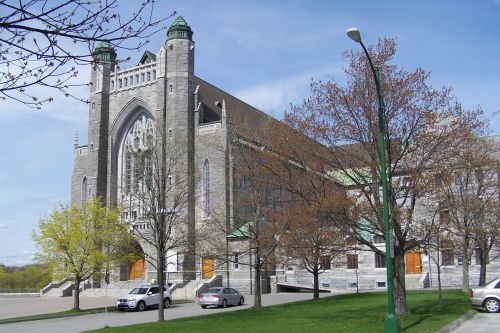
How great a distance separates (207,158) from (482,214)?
25.0 metres

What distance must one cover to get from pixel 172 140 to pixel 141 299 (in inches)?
636

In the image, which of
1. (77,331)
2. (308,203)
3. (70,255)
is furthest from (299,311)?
(70,255)

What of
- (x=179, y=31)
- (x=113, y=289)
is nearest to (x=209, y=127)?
(x=179, y=31)

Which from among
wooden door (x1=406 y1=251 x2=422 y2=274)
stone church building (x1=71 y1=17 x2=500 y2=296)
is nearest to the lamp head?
stone church building (x1=71 y1=17 x2=500 y2=296)

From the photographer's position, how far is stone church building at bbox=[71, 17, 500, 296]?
4531 cm

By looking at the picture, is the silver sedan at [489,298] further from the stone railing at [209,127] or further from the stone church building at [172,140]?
the stone railing at [209,127]

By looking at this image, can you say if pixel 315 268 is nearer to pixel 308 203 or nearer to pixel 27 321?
pixel 308 203

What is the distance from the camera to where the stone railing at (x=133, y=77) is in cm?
5266

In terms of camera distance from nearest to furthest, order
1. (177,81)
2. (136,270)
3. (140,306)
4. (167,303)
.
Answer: (140,306)
(167,303)
(177,81)
(136,270)

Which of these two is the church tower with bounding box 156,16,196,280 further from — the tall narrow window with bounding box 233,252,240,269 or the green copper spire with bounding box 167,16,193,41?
the tall narrow window with bounding box 233,252,240,269

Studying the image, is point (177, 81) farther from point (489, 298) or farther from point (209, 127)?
point (489, 298)

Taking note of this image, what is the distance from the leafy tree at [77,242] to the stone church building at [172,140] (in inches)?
367

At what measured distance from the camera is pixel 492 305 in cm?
2178

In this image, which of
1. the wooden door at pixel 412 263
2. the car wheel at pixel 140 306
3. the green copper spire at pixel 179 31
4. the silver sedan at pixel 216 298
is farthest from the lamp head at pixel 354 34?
the wooden door at pixel 412 263
